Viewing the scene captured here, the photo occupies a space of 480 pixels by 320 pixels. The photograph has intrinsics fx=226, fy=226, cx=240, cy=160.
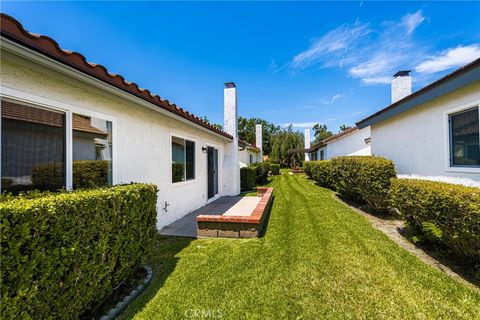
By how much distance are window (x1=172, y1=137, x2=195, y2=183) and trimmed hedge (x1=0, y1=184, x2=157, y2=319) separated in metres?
4.10

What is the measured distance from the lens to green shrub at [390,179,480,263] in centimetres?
362

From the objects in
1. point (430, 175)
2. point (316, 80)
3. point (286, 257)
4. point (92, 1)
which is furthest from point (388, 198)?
point (316, 80)

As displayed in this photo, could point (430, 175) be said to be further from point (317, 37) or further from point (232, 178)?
point (317, 37)

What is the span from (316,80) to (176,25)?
13.2m

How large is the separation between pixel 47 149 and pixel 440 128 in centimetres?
902

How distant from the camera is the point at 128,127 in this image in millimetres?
5531

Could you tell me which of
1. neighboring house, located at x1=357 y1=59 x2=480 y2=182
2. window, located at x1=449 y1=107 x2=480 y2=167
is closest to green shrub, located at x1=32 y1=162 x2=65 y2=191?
neighboring house, located at x1=357 y1=59 x2=480 y2=182

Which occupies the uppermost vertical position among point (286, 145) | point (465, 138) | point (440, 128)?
point (286, 145)

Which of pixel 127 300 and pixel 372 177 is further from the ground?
pixel 372 177

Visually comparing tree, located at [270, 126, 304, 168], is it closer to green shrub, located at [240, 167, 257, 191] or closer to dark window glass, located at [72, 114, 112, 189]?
green shrub, located at [240, 167, 257, 191]

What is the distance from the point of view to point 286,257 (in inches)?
191

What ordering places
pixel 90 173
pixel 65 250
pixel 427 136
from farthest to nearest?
pixel 427 136 < pixel 90 173 < pixel 65 250

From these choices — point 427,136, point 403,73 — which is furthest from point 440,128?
point 403,73

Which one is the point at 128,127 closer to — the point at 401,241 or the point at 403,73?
the point at 401,241
